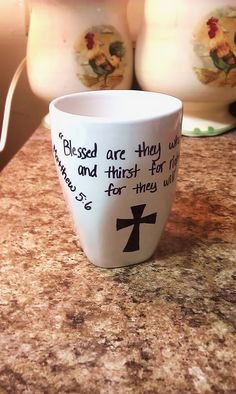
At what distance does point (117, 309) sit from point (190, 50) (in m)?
0.44

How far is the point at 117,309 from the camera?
354 mm

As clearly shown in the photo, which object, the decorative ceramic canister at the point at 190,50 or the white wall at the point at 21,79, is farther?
the white wall at the point at 21,79

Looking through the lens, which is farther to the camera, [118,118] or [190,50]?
[190,50]

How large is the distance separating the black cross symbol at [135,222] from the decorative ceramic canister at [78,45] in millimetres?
379

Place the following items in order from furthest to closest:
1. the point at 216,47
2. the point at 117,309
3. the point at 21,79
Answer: the point at 21,79, the point at 216,47, the point at 117,309

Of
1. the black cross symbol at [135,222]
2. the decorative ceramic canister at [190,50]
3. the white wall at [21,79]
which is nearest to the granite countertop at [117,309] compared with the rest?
the black cross symbol at [135,222]

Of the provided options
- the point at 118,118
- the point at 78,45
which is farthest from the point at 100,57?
the point at 118,118

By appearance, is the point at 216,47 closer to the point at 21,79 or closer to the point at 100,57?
the point at 100,57

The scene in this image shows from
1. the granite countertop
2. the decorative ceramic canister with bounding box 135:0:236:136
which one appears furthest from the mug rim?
the decorative ceramic canister with bounding box 135:0:236:136

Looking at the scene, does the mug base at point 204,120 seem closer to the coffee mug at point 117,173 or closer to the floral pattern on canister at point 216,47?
the floral pattern on canister at point 216,47

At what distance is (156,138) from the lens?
354 millimetres

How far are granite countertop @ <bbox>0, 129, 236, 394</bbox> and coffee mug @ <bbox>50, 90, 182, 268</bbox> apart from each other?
26 mm

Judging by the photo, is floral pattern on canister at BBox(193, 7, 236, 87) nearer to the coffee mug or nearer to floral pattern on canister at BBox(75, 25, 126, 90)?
floral pattern on canister at BBox(75, 25, 126, 90)

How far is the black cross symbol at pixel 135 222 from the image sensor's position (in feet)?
1.24
